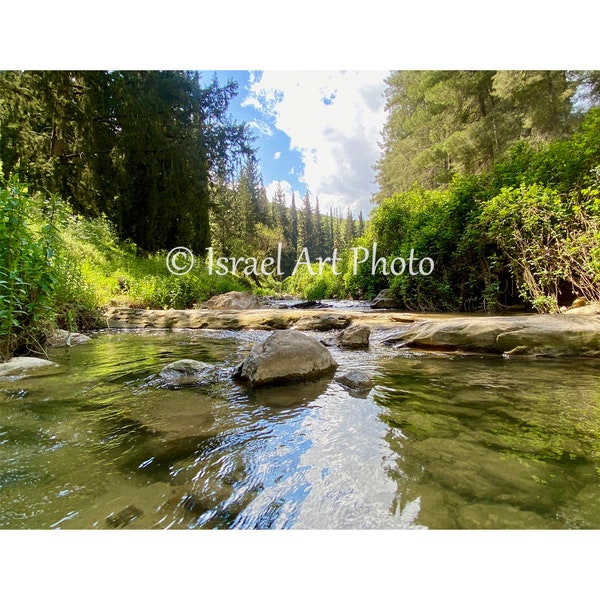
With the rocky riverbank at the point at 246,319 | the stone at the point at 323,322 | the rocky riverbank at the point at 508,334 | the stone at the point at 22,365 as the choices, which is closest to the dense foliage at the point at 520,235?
the rocky riverbank at the point at 508,334

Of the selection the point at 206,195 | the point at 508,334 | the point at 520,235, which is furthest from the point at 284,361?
the point at 206,195

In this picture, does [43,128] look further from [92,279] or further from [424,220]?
[424,220]

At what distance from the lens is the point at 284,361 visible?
10.2 feet

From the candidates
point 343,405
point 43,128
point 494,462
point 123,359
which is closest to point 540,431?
point 494,462

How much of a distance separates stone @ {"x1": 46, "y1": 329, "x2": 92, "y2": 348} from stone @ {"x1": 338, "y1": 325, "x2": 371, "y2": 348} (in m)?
3.83

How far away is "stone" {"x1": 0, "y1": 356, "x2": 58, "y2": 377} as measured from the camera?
314cm

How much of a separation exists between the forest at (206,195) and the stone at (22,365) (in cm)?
17

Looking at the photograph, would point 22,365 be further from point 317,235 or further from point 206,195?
point 317,235

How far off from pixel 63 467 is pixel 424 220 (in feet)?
29.6

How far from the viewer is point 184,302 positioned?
408 inches

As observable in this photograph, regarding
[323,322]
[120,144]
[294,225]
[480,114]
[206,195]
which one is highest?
[294,225]

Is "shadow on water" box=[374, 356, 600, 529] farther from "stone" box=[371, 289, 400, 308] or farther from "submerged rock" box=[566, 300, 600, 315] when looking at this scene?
"stone" box=[371, 289, 400, 308]

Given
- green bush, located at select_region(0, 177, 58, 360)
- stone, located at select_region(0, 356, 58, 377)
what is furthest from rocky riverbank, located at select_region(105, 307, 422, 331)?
stone, located at select_region(0, 356, 58, 377)

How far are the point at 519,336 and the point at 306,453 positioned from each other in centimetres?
340
